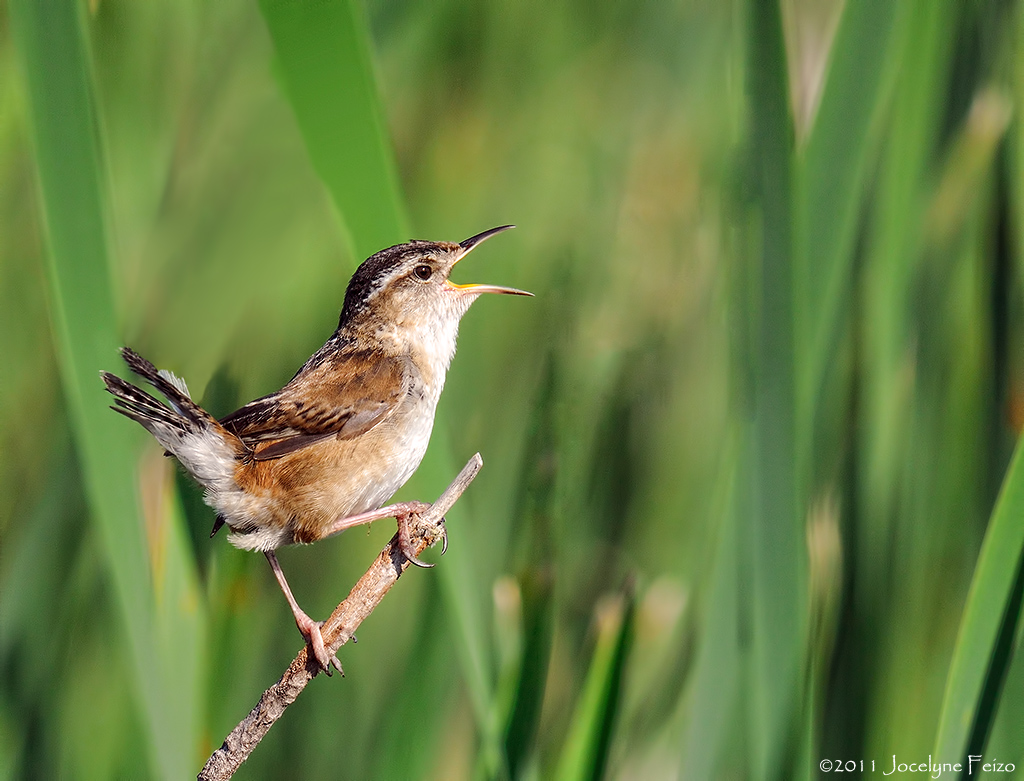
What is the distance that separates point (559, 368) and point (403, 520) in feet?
1.69

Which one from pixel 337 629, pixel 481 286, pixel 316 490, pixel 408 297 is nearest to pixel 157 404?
pixel 316 490

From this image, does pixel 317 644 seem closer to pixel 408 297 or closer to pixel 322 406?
pixel 322 406

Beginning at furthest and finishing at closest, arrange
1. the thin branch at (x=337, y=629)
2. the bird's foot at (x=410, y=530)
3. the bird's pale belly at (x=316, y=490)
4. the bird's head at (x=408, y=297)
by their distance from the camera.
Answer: the bird's head at (x=408, y=297) → the bird's pale belly at (x=316, y=490) → the bird's foot at (x=410, y=530) → the thin branch at (x=337, y=629)

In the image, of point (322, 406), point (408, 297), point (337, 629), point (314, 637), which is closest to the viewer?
point (337, 629)

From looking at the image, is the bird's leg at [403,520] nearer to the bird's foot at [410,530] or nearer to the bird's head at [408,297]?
the bird's foot at [410,530]

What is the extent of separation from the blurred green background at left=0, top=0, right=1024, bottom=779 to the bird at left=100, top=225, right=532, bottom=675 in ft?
0.19

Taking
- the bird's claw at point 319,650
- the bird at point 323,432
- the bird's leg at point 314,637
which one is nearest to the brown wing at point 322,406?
the bird at point 323,432

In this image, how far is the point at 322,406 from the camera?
1584 millimetres

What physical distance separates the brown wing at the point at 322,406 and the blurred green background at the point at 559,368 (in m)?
0.07

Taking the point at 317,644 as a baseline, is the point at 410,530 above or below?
above

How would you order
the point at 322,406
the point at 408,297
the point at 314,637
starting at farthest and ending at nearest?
the point at 408,297, the point at 322,406, the point at 314,637

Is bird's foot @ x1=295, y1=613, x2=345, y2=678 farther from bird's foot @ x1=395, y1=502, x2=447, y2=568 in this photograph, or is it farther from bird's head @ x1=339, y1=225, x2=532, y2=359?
bird's head @ x1=339, y1=225, x2=532, y2=359

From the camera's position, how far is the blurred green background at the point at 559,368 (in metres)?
1.12

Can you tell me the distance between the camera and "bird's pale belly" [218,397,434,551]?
56.3 inches
